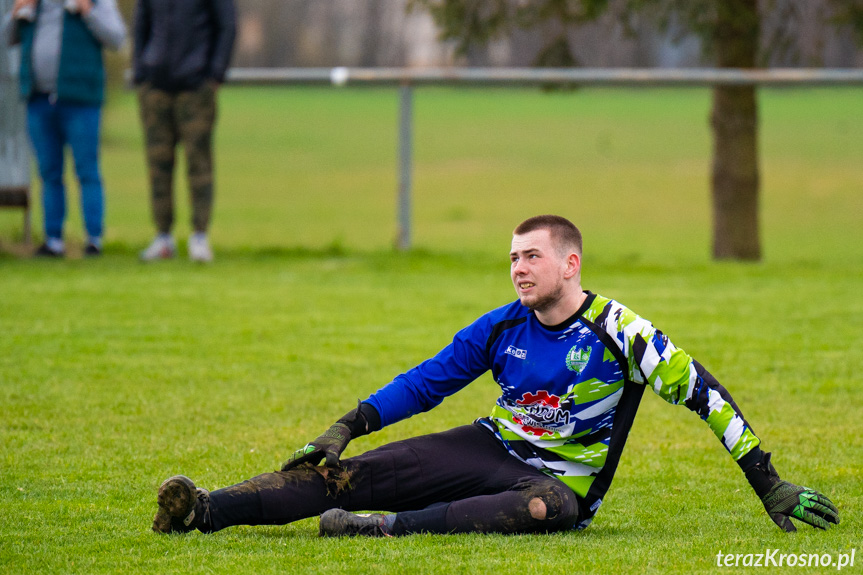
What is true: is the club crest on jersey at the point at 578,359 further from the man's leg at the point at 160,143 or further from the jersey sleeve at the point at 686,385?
the man's leg at the point at 160,143

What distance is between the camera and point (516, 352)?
4320mm

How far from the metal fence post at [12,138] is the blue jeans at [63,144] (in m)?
0.42

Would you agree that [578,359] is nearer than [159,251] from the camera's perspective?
Yes

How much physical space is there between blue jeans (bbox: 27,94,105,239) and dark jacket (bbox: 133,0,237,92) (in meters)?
0.62

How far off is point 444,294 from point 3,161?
4.42 meters

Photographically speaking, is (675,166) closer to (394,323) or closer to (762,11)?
(762,11)

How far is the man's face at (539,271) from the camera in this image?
4.21m

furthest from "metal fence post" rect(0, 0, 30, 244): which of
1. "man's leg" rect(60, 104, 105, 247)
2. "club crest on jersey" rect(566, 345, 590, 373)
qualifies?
"club crest on jersey" rect(566, 345, 590, 373)

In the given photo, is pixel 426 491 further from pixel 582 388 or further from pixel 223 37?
pixel 223 37

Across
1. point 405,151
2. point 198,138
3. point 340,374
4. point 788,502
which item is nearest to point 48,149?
point 198,138

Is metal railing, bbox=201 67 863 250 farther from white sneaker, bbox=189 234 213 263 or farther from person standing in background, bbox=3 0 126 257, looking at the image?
person standing in background, bbox=3 0 126 257

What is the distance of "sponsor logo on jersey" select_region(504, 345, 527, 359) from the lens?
14.1ft

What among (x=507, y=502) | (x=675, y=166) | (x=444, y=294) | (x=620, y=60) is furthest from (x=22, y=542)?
(x=675, y=166)

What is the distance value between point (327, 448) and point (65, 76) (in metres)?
7.19
